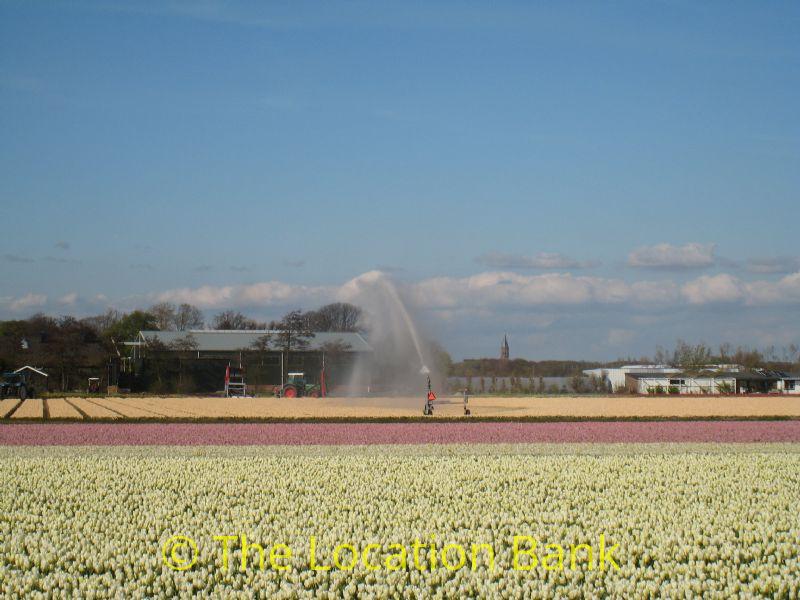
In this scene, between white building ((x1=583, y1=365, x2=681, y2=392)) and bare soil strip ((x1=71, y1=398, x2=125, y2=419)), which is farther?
white building ((x1=583, y1=365, x2=681, y2=392))

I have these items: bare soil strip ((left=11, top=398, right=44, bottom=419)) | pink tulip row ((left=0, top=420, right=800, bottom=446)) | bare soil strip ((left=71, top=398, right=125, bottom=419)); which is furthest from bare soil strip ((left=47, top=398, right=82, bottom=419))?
pink tulip row ((left=0, top=420, right=800, bottom=446))

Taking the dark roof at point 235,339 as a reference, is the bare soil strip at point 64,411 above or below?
below

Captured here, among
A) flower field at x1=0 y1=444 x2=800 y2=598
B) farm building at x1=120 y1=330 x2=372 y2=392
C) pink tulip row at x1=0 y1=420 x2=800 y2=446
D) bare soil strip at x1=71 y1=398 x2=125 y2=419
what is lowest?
pink tulip row at x1=0 y1=420 x2=800 y2=446

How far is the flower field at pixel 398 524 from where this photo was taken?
9.12 meters

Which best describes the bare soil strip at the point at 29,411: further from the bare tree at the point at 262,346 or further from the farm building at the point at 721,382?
the farm building at the point at 721,382

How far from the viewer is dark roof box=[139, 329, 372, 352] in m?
84.9

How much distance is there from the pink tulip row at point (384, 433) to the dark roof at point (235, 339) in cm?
4901

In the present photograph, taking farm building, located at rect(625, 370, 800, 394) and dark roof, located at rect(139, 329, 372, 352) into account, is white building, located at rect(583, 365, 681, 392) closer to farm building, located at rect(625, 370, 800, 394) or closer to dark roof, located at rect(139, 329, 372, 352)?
farm building, located at rect(625, 370, 800, 394)

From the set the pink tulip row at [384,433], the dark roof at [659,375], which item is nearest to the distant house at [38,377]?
the pink tulip row at [384,433]

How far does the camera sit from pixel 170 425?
112 feet

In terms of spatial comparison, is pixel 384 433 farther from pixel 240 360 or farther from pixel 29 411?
pixel 240 360

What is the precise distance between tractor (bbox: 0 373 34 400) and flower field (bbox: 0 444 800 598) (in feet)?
126

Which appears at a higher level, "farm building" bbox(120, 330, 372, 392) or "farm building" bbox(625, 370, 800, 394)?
"farm building" bbox(120, 330, 372, 392)

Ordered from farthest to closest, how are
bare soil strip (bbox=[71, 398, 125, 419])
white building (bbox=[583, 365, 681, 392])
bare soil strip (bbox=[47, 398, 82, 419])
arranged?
white building (bbox=[583, 365, 681, 392]), bare soil strip (bbox=[71, 398, 125, 419]), bare soil strip (bbox=[47, 398, 82, 419])
